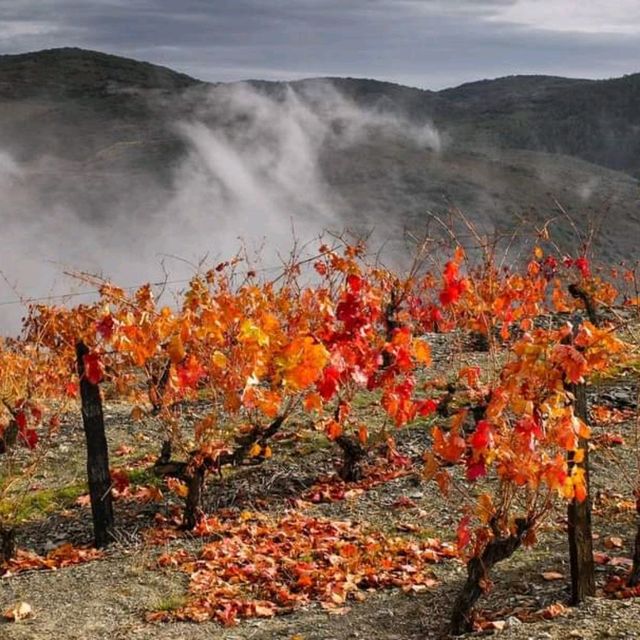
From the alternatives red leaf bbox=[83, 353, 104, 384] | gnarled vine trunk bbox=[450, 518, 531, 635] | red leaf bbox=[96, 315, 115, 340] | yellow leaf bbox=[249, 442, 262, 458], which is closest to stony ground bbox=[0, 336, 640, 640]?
gnarled vine trunk bbox=[450, 518, 531, 635]

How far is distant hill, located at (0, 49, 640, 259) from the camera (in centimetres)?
3850

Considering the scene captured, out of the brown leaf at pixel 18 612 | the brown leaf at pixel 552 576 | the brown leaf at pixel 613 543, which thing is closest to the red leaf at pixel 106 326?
the brown leaf at pixel 18 612

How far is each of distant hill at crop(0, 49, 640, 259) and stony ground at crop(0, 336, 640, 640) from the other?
8689mm

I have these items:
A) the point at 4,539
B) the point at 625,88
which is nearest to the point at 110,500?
the point at 4,539

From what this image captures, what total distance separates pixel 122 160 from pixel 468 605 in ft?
139

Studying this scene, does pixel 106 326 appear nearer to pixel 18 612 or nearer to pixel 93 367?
pixel 93 367

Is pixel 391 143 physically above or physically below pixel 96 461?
above

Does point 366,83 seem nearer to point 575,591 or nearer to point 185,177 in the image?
point 185,177

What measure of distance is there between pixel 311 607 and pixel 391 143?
149ft

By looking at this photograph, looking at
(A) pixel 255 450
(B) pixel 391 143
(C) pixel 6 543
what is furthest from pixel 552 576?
(B) pixel 391 143

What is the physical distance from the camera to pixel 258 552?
24.4 feet

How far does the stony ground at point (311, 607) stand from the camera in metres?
5.92

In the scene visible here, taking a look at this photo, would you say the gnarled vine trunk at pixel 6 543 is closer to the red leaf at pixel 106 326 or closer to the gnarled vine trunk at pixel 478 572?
the red leaf at pixel 106 326

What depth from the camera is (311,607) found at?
20.9 ft
